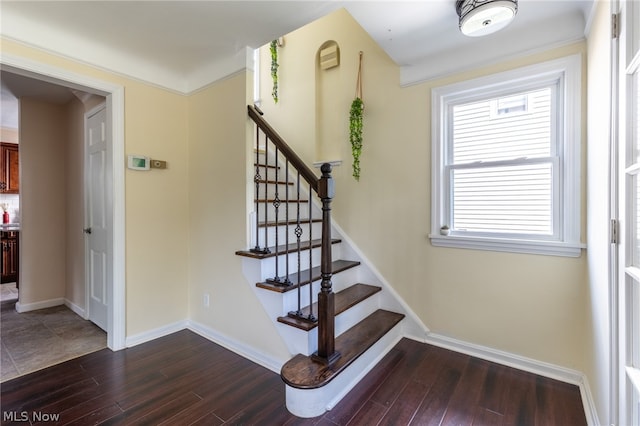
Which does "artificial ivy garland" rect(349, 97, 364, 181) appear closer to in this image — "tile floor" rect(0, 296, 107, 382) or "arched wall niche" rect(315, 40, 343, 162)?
"arched wall niche" rect(315, 40, 343, 162)

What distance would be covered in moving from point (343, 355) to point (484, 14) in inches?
85.7

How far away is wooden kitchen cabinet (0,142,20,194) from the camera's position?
466 centimetres

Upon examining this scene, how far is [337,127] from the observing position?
303 cm

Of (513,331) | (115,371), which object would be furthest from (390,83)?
(115,371)

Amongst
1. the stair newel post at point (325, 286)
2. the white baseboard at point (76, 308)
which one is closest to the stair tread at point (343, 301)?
the stair newel post at point (325, 286)

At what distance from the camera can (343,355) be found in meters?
1.90

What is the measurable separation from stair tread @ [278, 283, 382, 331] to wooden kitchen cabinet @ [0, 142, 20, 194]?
5.62 m

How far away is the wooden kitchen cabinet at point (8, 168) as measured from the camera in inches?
184

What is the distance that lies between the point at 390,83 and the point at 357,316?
6.74 ft

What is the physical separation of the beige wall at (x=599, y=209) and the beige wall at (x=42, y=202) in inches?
191

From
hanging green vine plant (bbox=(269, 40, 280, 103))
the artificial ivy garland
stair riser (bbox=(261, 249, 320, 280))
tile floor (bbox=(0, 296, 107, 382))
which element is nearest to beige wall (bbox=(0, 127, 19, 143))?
tile floor (bbox=(0, 296, 107, 382))

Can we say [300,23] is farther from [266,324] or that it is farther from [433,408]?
[433,408]

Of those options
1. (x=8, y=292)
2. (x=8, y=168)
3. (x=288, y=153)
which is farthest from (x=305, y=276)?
(x=8, y=168)

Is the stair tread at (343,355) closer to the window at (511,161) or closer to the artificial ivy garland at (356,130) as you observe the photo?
the window at (511,161)
